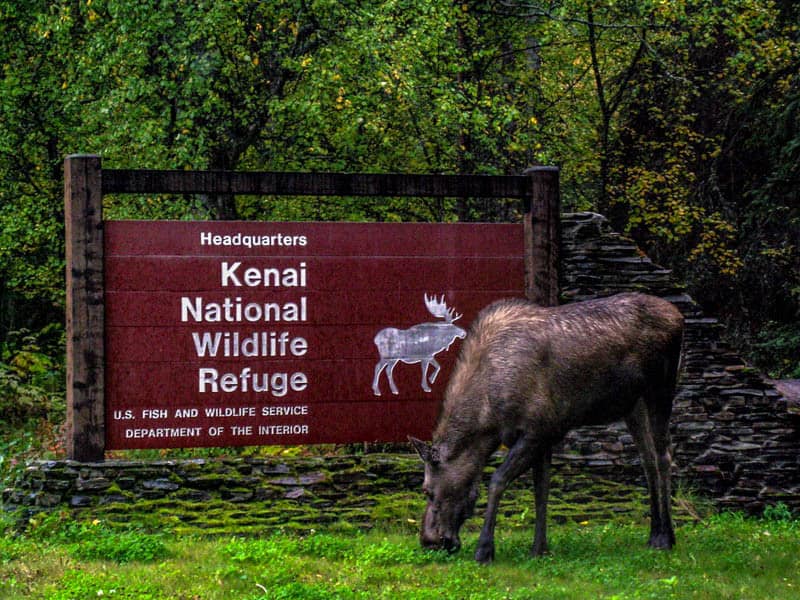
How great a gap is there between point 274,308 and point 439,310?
1697 millimetres

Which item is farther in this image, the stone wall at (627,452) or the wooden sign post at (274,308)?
the stone wall at (627,452)

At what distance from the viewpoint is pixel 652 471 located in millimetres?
10344

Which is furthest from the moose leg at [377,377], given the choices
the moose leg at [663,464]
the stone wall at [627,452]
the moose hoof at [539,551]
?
the moose leg at [663,464]

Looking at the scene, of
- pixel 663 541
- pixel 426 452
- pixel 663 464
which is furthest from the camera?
pixel 663 464

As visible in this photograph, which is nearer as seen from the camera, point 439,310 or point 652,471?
point 652,471

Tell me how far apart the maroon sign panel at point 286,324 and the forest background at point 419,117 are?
18.4 ft

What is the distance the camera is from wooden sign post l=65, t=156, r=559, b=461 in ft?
36.3

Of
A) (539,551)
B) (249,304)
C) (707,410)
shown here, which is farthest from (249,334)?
(707,410)

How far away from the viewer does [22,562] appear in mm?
9352

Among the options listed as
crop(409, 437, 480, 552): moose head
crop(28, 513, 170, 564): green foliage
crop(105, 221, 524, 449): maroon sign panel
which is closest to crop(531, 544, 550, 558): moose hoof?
crop(409, 437, 480, 552): moose head

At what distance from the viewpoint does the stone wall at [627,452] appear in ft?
36.7

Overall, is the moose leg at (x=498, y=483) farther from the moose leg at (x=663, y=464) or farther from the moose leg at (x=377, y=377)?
the moose leg at (x=377, y=377)

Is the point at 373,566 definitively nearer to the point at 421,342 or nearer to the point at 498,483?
the point at 498,483

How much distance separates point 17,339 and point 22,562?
14.9 meters
